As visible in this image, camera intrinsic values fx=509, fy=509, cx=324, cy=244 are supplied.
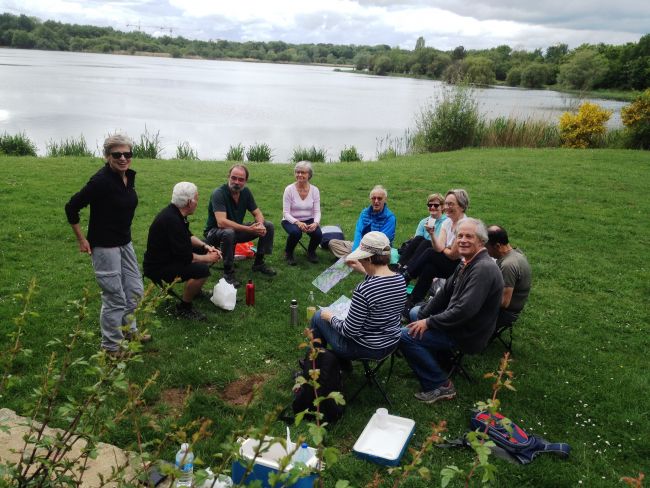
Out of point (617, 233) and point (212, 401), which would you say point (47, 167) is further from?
point (617, 233)

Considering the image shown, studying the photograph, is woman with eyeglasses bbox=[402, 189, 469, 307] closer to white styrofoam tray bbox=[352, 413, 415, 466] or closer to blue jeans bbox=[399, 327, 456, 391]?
blue jeans bbox=[399, 327, 456, 391]

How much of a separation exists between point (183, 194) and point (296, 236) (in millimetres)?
2279

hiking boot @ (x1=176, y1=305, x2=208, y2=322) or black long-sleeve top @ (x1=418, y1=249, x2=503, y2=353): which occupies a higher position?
black long-sleeve top @ (x1=418, y1=249, x2=503, y2=353)

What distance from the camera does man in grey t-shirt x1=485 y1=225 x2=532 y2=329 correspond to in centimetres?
468

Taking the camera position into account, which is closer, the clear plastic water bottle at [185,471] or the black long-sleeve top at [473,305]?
the clear plastic water bottle at [185,471]

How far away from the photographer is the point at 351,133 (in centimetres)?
2261

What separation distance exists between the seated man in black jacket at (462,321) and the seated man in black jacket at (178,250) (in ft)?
7.54

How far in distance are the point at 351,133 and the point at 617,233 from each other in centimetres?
1521

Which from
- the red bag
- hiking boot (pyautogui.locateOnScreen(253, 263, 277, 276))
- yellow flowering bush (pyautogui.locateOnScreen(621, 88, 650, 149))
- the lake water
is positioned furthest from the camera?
the lake water

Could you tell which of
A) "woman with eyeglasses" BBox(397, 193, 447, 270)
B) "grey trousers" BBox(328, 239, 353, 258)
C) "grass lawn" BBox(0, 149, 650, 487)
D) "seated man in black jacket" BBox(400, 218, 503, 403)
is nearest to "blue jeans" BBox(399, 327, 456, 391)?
"seated man in black jacket" BBox(400, 218, 503, 403)

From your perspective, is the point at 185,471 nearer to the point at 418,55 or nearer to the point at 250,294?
the point at 250,294

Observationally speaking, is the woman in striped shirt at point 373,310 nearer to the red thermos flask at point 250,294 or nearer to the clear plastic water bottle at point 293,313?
the clear plastic water bottle at point 293,313

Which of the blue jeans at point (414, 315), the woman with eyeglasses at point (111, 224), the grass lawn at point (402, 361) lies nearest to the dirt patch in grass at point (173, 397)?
the grass lawn at point (402, 361)

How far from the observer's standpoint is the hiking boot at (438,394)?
165 inches
